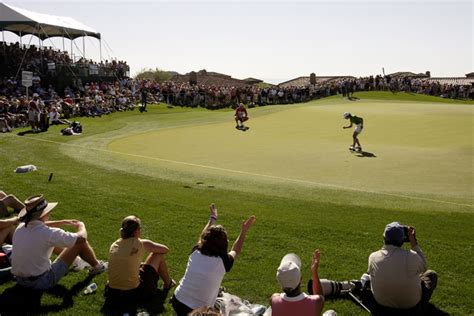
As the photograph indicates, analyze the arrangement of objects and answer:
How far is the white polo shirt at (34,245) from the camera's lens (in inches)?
277

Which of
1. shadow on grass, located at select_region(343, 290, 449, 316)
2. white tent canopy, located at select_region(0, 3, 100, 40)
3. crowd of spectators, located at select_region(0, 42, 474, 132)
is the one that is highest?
white tent canopy, located at select_region(0, 3, 100, 40)

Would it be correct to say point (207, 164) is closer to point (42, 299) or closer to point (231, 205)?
point (231, 205)

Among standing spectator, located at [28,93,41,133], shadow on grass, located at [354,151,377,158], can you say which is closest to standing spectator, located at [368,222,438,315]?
shadow on grass, located at [354,151,377,158]

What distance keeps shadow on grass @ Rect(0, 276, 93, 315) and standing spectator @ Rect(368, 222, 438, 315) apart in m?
3.96

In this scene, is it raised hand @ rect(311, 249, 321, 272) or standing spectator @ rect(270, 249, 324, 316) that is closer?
standing spectator @ rect(270, 249, 324, 316)

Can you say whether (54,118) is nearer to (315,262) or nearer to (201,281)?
(201,281)

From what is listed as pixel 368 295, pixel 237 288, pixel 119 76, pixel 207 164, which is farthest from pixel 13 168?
pixel 119 76

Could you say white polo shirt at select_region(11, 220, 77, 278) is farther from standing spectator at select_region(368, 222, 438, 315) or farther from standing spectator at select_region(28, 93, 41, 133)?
standing spectator at select_region(28, 93, 41, 133)

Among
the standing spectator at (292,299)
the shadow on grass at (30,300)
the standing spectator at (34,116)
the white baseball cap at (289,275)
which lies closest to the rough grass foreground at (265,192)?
the shadow on grass at (30,300)

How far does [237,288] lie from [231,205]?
4518mm

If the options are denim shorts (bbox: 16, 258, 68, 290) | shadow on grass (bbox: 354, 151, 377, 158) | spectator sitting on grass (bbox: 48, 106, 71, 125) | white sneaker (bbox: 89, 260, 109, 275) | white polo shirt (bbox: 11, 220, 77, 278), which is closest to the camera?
white polo shirt (bbox: 11, 220, 77, 278)

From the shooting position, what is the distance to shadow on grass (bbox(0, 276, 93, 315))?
6.86m

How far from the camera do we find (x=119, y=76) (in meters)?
46.8

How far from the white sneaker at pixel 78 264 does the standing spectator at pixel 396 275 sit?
4.34 metres
